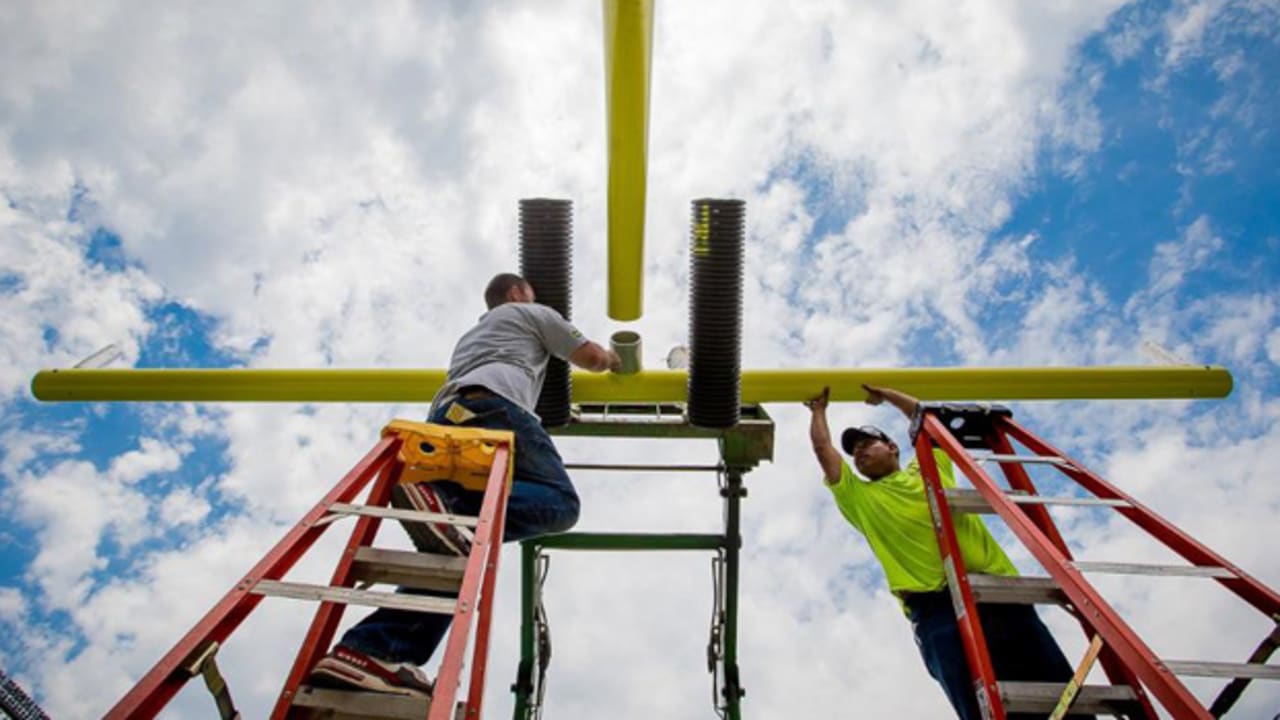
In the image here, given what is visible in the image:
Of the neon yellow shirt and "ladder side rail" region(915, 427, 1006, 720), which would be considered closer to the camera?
"ladder side rail" region(915, 427, 1006, 720)

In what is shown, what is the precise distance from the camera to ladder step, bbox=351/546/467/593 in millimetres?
3160

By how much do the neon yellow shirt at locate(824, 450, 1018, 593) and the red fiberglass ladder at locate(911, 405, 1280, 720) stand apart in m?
0.30

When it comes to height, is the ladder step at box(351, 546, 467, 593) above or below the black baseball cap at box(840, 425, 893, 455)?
above

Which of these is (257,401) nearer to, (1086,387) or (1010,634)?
(1010,634)

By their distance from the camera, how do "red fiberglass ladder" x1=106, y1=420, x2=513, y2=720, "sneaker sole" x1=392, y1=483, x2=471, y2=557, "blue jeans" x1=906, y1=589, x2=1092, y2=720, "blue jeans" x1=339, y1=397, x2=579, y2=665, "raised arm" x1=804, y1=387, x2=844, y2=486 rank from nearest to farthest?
"red fiberglass ladder" x1=106, y1=420, x2=513, y2=720 → "blue jeans" x1=339, y1=397, x2=579, y2=665 → "sneaker sole" x1=392, y1=483, x2=471, y2=557 → "blue jeans" x1=906, y1=589, x2=1092, y2=720 → "raised arm" x1=804, y1=387, x2=844, y2=486

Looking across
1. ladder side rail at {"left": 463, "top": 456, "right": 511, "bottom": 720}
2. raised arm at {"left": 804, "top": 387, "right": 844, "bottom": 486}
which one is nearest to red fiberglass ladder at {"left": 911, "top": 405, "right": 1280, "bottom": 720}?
raised arm at {"left": 804, "top": 387, "right": 844, "bottom": 486}

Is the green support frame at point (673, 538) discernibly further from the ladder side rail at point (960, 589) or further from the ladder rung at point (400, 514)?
the ladder rung at point (400, 514)

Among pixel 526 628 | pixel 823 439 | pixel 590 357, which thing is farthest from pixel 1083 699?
pixel 526 628

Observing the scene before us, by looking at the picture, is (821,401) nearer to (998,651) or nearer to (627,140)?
(998,651)

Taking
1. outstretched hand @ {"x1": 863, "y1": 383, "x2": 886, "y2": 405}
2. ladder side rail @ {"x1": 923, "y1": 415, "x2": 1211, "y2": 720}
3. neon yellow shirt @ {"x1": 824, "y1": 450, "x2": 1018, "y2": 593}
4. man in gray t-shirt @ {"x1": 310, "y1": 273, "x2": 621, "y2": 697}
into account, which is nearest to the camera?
ladder side rail @ {"x1": 923, "y1": 415, "x2": 1211, "y2": 720}

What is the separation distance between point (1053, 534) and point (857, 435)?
1857 millimetres

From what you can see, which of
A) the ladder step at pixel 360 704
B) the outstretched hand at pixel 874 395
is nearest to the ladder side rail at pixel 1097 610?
the outstretched hand at pixel 874 395

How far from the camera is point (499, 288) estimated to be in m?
5.25

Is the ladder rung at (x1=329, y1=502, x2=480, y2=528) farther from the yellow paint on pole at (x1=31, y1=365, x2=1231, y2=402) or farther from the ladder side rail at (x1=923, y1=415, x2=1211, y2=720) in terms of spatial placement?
the yellow paint on pole at (x1=31, y1=365, x2=1231, y2=402)
